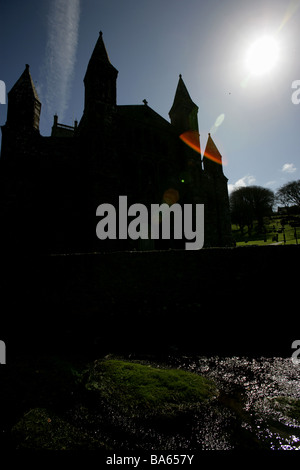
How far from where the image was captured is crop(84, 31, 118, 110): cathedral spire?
17.1 meters

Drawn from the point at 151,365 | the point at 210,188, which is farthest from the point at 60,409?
the point at 210,188

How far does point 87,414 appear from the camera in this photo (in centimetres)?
383

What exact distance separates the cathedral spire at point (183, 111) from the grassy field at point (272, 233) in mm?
23208

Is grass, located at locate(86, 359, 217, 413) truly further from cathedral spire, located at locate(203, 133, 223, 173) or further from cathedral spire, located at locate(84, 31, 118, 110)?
cathedral spire, located at locate(203, 133, 223, 173)

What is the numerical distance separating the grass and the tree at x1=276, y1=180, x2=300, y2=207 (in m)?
65.9

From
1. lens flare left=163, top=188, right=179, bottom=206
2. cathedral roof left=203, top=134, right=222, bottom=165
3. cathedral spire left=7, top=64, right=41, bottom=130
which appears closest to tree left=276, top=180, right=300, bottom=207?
cathedral roof left=203, top=134, right=222, bottom=165

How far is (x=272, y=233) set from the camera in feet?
157

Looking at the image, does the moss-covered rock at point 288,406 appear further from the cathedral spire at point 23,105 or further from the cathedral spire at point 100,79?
the cathedral spire at point 23,105

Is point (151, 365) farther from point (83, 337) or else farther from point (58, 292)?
point (58, 292)

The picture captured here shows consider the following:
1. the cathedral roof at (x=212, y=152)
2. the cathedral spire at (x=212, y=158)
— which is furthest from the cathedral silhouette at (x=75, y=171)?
the cathedral roof at (x=212, y=152)

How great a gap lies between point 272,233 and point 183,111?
3695cm

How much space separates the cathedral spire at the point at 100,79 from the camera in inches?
672
